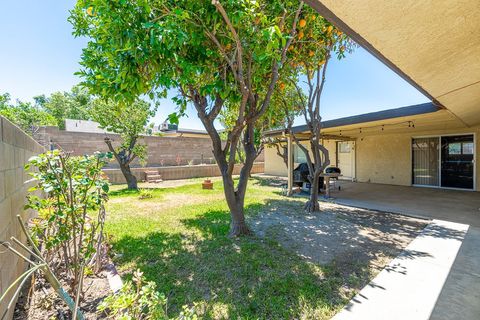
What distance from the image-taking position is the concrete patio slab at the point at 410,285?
2.29 meters

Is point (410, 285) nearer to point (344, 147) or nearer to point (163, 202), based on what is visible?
point (163, 202)

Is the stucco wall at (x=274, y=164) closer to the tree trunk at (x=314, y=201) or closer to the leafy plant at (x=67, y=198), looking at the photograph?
the tree trunk at (x=314, y=201)

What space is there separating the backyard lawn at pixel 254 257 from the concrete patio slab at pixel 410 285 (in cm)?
15

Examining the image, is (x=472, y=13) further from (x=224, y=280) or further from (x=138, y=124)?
(x=138, y=124)

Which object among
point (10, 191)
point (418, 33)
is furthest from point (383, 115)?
point (10, 191)

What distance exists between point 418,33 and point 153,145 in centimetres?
1421

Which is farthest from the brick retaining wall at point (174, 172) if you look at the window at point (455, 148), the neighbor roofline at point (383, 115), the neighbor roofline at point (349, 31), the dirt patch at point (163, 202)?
the neighbor roofline at point (349, 31)

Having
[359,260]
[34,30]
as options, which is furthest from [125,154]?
[359,260]

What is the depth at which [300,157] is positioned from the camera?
14031mm

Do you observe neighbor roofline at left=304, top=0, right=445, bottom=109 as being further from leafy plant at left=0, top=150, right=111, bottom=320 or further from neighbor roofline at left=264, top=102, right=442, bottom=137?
neighbor roofline at left=264, top=102, right=442, bottom=137

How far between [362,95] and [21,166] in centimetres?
1448

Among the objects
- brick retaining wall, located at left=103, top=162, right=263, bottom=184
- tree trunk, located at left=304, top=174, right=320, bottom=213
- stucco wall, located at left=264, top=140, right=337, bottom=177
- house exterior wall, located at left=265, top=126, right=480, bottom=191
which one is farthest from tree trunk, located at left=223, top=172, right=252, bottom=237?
stucco wall, located at left=264, top=140, right=337, bottom=177

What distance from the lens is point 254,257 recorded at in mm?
3582

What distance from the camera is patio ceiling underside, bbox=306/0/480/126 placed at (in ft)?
5.65
